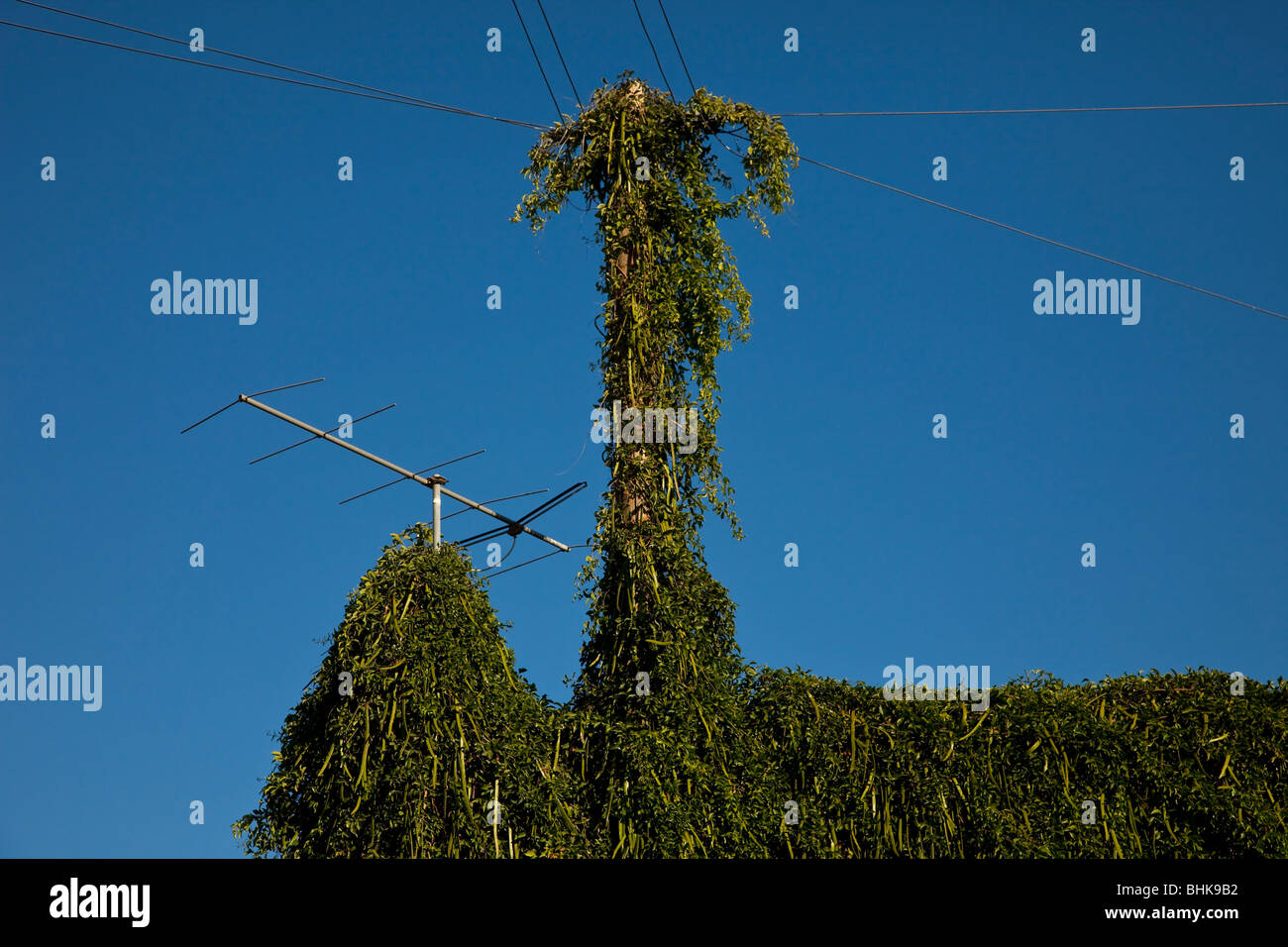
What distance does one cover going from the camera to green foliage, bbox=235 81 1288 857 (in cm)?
933

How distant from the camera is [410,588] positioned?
9711mm

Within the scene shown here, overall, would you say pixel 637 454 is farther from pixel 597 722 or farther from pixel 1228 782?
pixel 1228 782

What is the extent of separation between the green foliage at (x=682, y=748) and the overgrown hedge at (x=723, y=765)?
2 cm

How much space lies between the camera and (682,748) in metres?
9.61

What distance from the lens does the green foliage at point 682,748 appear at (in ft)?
30.6

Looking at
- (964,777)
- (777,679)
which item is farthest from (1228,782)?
(777,679)

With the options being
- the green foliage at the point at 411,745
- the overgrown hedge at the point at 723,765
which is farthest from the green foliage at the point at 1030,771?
the green foliage at the point at 411,745

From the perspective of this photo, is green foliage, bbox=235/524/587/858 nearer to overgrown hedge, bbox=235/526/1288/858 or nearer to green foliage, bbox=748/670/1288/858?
overgrown hedge, bbox=235/526/1288/858

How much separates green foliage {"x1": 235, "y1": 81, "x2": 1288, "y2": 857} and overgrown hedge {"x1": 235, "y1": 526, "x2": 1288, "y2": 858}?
0.06 feet

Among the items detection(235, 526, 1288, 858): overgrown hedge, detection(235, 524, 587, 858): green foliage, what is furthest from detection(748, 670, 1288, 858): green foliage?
detection(235, 524, 587, 858): green foliage

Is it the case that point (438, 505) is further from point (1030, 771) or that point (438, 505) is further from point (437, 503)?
point (1030, 771)

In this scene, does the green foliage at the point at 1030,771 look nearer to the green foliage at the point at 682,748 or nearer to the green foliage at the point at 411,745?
the green foliage at the point at 682,748
